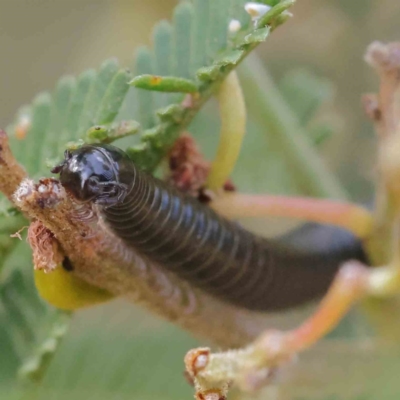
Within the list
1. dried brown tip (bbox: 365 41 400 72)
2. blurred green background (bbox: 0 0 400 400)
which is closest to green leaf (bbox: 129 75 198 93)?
dried brown tip (bbox: 365 41 400 72)

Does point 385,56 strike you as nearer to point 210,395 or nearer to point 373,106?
point 373,106

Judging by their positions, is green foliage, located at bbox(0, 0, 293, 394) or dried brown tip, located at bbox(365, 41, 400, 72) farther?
dried brown tip, located at bbox(365, 41, 400, 72)

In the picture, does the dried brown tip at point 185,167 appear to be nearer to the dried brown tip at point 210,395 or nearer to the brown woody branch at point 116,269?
the brown woody branch at point 116,269

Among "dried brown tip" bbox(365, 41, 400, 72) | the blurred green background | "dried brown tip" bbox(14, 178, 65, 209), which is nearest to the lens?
"dried brown tip" bbox(14, 178, 65, 209)

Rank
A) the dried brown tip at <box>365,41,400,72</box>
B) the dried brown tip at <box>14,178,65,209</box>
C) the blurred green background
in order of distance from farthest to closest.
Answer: the blurred green background
the dried brown tip at <box>365,41,400,72</box>
the dried brown tip at <box>14,178,65,209</box>

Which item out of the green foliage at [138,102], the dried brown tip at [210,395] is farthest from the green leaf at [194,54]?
the dried brown tip at [210,395]

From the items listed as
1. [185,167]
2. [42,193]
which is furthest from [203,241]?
[42,193]

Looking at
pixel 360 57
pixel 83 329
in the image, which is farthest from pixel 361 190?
pixel 83 329

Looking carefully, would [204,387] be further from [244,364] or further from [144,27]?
[144,27]

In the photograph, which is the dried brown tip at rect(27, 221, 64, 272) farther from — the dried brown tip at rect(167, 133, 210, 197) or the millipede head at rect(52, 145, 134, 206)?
the dried brown tip at rect(167, 133, 210, 197)
